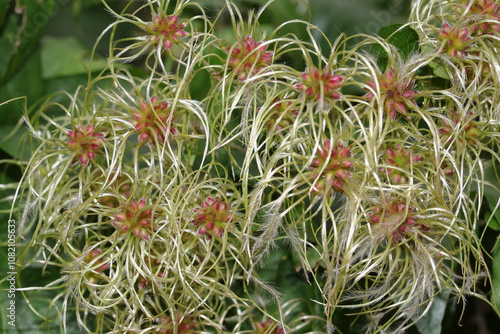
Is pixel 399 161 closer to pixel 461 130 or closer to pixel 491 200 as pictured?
pixel 461 130

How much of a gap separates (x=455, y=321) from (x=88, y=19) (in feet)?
3.73

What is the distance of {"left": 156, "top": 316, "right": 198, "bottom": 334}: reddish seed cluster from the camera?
0.75m

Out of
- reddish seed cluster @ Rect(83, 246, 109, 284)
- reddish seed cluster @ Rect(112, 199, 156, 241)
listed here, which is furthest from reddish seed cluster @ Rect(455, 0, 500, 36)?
reddish seed cluster @ Rect(83, 246, 109, 284)

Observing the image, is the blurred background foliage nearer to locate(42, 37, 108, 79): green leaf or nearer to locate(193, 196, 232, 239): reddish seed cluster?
locate(42, 37, 108, 79): green leaf

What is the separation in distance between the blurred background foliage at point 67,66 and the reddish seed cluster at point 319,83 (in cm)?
28

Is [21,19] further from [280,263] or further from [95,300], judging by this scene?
[280,263]

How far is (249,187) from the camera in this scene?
0.77m

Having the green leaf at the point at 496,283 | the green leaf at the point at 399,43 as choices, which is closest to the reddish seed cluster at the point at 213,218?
the green leaf at the point at 399,43

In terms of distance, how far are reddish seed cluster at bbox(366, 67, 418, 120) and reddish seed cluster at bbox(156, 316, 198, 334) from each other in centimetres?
45

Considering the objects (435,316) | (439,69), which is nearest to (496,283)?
(435,316)

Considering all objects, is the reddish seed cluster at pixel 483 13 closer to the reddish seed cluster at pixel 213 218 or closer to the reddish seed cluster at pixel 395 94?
the reddish seed cluster at pixel 395 94

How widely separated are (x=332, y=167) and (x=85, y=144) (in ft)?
1.24

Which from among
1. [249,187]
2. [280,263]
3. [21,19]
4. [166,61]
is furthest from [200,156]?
[21,19]

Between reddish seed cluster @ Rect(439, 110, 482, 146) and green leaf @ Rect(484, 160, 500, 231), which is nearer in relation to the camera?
reddish seed cluster @ Rect(439, 110, 482, 146)
